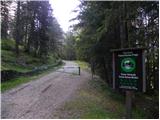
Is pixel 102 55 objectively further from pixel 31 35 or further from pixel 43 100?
pixel 31 35

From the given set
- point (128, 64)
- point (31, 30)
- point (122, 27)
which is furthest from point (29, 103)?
point (31, 30)

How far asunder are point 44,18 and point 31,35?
3410 millimetres

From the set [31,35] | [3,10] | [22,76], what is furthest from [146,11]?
[31,35]

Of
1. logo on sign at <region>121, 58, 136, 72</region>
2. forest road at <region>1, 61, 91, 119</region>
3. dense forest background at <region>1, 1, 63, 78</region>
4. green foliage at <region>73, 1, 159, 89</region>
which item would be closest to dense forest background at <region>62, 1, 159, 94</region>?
green foliage at <region>73, 1, 159, 89</region>

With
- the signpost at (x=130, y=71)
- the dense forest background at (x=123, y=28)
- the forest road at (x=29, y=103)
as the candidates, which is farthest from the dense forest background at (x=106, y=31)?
the forest road at (x=29, y=103)

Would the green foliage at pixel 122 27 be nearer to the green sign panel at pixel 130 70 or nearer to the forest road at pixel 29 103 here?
the forest road at pixel 29 103

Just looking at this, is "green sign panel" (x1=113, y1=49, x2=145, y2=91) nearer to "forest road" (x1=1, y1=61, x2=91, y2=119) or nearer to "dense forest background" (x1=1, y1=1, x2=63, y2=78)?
"forest road" (x1=1, y1=61, x2=91, y2=119)

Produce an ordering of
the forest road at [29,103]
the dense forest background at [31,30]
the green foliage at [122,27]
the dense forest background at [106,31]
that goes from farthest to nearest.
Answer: the dense forest background at [31,30] → the dense forest background at [106,31] → the green foliage at [122,27] → the forest road at [29,103]

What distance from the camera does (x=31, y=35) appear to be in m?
37.5

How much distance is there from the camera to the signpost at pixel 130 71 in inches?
240

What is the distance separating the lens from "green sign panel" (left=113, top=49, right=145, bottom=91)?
20.0ft

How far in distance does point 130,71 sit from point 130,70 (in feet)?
0.08

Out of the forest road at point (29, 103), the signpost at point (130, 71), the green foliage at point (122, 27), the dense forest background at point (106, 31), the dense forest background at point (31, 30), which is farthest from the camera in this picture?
the dense forest background at point (31, 30)

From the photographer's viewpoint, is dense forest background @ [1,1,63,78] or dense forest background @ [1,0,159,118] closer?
dense forest background @ [1,0,159,118]
